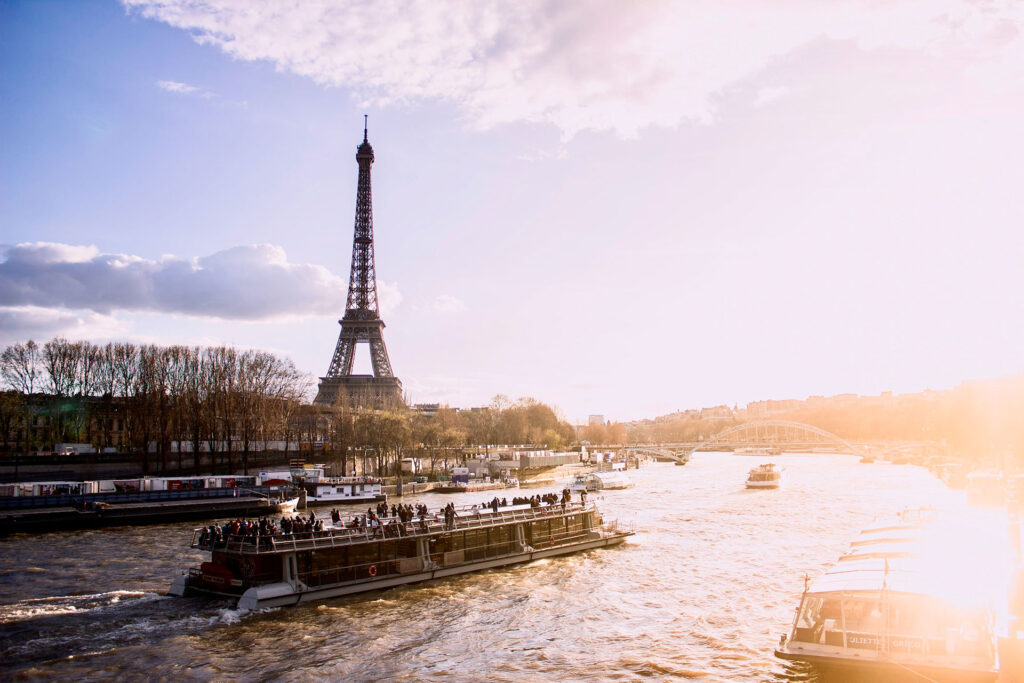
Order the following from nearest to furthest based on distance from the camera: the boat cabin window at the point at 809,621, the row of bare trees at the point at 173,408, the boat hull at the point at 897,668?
the boat hull at the point at 897,668 → the boat cabin window at the point at 809,621 → the row of bare trees at the point at 173,408

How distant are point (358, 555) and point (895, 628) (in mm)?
19883

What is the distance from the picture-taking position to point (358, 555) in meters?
29.8

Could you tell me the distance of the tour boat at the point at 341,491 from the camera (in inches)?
2557

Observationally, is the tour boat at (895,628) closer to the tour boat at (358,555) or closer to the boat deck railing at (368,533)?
the tour boat at (358,555)

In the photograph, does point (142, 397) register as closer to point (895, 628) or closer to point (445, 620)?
point (445, 620)

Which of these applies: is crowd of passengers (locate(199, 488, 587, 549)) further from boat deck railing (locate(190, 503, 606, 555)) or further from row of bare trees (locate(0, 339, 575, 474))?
row of bare trees (locate(0, 339, 575, 474))

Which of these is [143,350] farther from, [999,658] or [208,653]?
[999,658]

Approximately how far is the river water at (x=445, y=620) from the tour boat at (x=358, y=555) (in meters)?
0.68

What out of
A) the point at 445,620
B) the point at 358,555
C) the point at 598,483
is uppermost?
the point at 358,555

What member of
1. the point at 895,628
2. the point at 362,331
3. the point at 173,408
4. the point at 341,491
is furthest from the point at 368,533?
the point at 362,331

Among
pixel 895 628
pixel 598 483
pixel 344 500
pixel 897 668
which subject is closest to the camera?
pixel 897 668

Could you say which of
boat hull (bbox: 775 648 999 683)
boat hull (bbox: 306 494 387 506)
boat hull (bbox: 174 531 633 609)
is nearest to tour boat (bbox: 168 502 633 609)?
boat hull (bbox: 174 531 633 609)

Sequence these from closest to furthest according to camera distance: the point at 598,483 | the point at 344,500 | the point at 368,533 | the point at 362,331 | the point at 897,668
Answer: the point at 897,668 < the point at 368,533 < the point at 344,500 < the point at 598,483 < the point at 362,331

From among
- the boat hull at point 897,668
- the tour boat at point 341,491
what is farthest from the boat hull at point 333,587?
the tour boat at point 341,491
